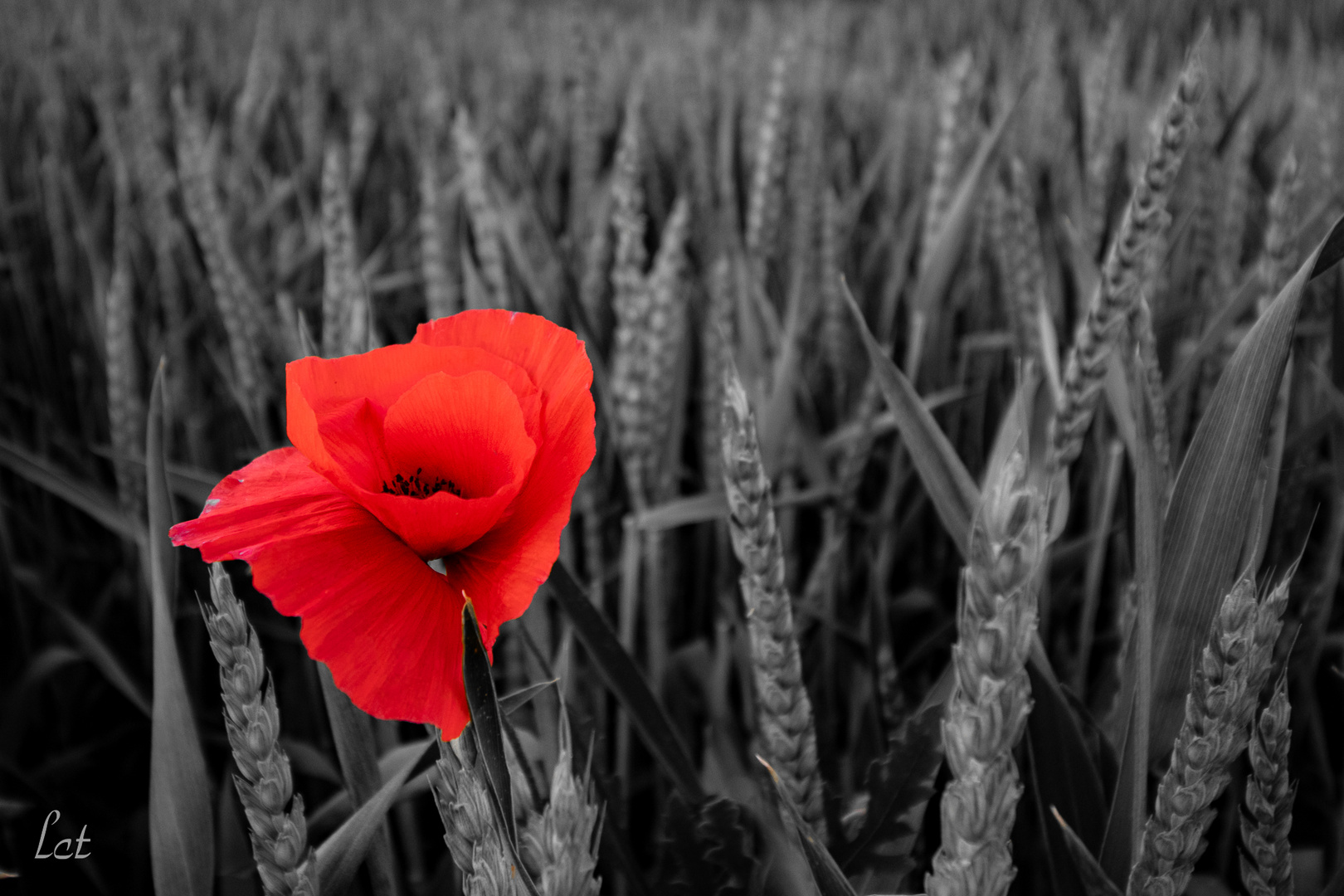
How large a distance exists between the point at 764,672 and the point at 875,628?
0.19 m

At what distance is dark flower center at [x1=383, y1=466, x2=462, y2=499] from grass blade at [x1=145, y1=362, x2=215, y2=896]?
3.6 inches

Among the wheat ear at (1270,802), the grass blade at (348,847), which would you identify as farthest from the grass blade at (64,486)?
the wheat ear at (1270,802)

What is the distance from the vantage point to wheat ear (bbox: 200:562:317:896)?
0.19 metres

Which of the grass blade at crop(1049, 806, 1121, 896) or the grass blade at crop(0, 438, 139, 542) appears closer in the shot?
the grass blade at crop(1049, 806, 1121, 896)

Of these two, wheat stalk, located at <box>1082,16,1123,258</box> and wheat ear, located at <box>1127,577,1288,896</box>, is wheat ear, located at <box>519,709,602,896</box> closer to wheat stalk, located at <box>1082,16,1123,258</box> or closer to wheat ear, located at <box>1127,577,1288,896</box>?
wheat ear, located at <box>1127,577,1288,896</box>

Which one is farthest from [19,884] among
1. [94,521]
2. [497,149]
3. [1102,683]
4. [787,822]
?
[497,149]

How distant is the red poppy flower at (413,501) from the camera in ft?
0.62

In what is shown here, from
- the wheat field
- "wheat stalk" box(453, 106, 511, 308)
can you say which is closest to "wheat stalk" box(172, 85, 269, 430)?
the wheat field

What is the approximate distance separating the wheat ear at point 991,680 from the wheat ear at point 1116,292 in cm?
15

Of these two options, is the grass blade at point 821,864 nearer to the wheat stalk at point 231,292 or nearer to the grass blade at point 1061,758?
the grass blade at point 1061,758

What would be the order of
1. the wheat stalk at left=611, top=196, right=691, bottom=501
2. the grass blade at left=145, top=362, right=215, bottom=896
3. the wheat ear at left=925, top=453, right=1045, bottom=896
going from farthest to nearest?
the wheat stalk at left=611, top=196, right=691, bottom=501 < the grass blade at left=145, top=362, right=215, bottom=896 < the wheat ear at left=925, top=453, right=1045, bottom=896

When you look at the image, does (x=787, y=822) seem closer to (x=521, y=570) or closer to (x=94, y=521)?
(x=521, y=570)

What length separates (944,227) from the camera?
50 cm

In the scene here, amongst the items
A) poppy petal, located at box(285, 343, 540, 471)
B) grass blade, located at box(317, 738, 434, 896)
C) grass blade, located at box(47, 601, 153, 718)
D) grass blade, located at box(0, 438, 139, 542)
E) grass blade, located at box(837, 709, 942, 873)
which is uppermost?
poppy petal, located at box(285, 343, 540, 471)
